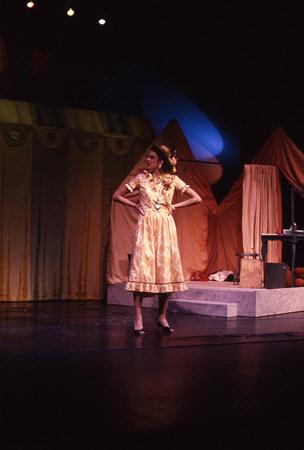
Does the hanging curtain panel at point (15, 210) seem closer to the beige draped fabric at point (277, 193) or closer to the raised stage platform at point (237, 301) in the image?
the raised stage platform at point (237, 301)

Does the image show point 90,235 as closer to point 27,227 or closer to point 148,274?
point 27,227

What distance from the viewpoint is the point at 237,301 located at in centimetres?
768

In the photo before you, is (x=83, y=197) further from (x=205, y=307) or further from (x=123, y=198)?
(x=123, y=198)

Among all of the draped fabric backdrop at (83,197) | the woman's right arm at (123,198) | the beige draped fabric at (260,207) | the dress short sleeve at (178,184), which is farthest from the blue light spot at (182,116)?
the woman's right arm at (123,198)

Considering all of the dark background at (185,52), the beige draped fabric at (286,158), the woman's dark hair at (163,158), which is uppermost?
the dark background at (185,52)

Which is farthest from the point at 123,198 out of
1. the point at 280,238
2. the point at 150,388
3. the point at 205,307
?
the point at 280,238

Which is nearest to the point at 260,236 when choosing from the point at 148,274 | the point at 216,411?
the point at 148,274

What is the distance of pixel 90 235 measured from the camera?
980cm

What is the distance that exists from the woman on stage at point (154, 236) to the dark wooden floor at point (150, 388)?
0.40 metres

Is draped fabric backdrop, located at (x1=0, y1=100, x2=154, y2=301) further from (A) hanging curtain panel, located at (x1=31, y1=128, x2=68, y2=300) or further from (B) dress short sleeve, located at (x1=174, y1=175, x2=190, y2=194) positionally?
(B) dress short sleeve, located at (x1=174, y1=175, x2=190, y2=194)

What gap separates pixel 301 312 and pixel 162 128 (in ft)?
11.7

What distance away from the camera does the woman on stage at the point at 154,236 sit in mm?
5793

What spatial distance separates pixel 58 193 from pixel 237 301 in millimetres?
3077

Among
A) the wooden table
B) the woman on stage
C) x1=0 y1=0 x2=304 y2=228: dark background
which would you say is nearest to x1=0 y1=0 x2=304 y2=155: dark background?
x1=0 y1=0 x2=304 y2=228: dark background
